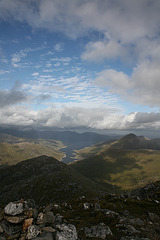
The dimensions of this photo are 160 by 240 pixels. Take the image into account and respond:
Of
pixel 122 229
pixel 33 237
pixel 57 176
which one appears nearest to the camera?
pixel 33 237

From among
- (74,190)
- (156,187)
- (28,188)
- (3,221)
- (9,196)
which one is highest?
(3,221)

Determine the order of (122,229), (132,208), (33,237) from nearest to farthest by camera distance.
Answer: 1. (33,237)
2. (122,229)
3. (132,208)

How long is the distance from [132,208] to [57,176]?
16997 centimetres

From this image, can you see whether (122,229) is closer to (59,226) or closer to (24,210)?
(59,226)

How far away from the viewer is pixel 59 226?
16.3 metres

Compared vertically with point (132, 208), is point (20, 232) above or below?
above

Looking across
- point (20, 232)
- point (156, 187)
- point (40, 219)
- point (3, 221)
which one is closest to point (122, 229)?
point (40, 219)

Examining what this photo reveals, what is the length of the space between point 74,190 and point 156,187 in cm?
10278

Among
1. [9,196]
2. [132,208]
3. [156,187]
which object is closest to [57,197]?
[9,196]

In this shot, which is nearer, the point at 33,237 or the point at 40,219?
the point at 33,237

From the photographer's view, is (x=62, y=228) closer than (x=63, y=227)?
Yes

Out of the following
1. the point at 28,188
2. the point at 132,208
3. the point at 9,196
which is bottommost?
the point at 9,196

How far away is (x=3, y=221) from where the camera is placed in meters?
17.2

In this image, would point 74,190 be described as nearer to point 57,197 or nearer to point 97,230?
point 57,197
